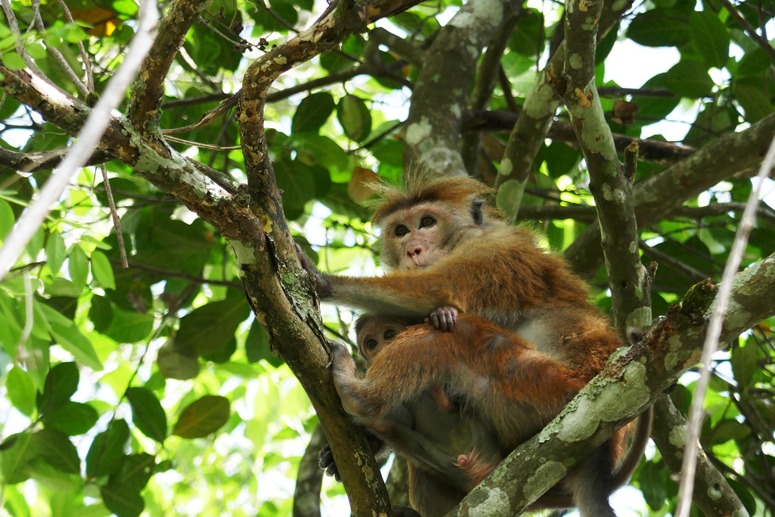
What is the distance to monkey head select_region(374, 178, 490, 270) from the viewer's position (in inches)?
256

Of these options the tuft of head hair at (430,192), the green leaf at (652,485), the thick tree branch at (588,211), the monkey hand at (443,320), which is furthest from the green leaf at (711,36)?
the monkey hand at (443,320)

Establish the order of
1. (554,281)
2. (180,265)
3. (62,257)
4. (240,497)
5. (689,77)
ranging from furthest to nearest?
1. (240,497)
2. (180,265)
3. (689,77)
4. (554,281)
5. (62,257)

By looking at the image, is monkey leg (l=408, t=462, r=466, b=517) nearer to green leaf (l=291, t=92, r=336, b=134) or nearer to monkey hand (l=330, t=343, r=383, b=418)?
monkey hand (l=330, t=343, r=383, b=418)

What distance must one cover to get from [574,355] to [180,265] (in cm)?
382

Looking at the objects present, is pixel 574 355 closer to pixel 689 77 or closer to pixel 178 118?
pixel 689 77

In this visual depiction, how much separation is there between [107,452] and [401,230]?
2.81m

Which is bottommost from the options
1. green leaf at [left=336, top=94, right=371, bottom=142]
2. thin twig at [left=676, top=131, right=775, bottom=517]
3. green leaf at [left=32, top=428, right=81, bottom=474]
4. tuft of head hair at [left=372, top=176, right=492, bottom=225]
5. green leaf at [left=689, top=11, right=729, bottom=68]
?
thin twig at [left=676, top=131, right=775, bottom=517]

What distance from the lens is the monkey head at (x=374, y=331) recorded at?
566 cm

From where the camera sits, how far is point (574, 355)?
5117 mm

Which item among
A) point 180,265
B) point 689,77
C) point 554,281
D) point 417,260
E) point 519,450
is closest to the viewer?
point 519,450

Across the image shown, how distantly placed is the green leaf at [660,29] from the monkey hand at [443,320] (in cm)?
392

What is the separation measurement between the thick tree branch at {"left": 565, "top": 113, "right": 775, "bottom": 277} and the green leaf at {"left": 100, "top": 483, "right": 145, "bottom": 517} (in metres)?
4.40

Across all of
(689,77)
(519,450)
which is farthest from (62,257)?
(689,77)

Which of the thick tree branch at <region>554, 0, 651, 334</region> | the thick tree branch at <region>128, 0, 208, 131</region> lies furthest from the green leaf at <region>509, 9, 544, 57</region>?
the thick tree branch at <region>128, 0, 208, 131</region>
